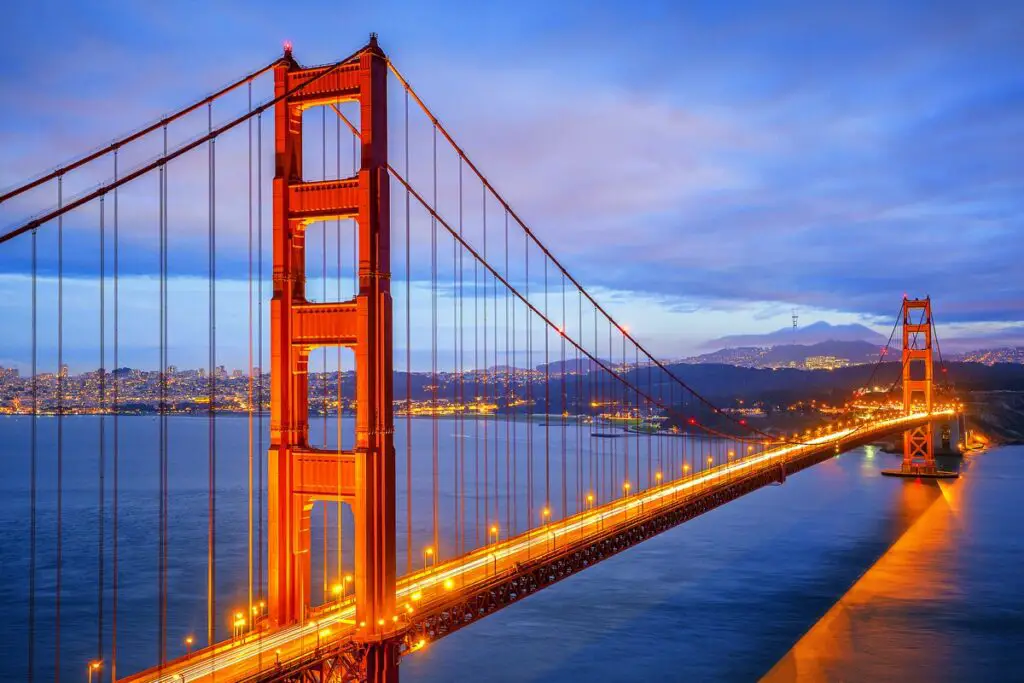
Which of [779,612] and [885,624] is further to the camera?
[779,612]

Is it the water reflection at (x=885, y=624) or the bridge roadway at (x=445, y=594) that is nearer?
the bridge roadway at (x=445, y=594)

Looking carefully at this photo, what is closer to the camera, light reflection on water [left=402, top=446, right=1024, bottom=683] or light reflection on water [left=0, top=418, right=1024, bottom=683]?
light reflection on water [left=402, top=446, right=1024, bottom=683]

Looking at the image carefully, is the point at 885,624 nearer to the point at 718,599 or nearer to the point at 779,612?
the point at 779,612

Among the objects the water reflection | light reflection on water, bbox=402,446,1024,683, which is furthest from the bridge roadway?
the water reflection

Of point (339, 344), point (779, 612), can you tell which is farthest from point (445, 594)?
point (779, 612)

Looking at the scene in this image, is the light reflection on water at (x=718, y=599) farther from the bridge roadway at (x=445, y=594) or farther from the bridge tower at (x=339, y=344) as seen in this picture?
the bridge tower at (x=339, y=344)

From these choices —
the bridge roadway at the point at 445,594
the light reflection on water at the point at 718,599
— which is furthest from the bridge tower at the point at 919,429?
the bridge roadway at the point at 445,594

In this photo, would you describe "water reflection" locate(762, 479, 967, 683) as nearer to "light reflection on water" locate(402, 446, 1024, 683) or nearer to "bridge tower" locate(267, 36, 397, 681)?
"light reflection on water" locate(402, 446, 1024, 683)
